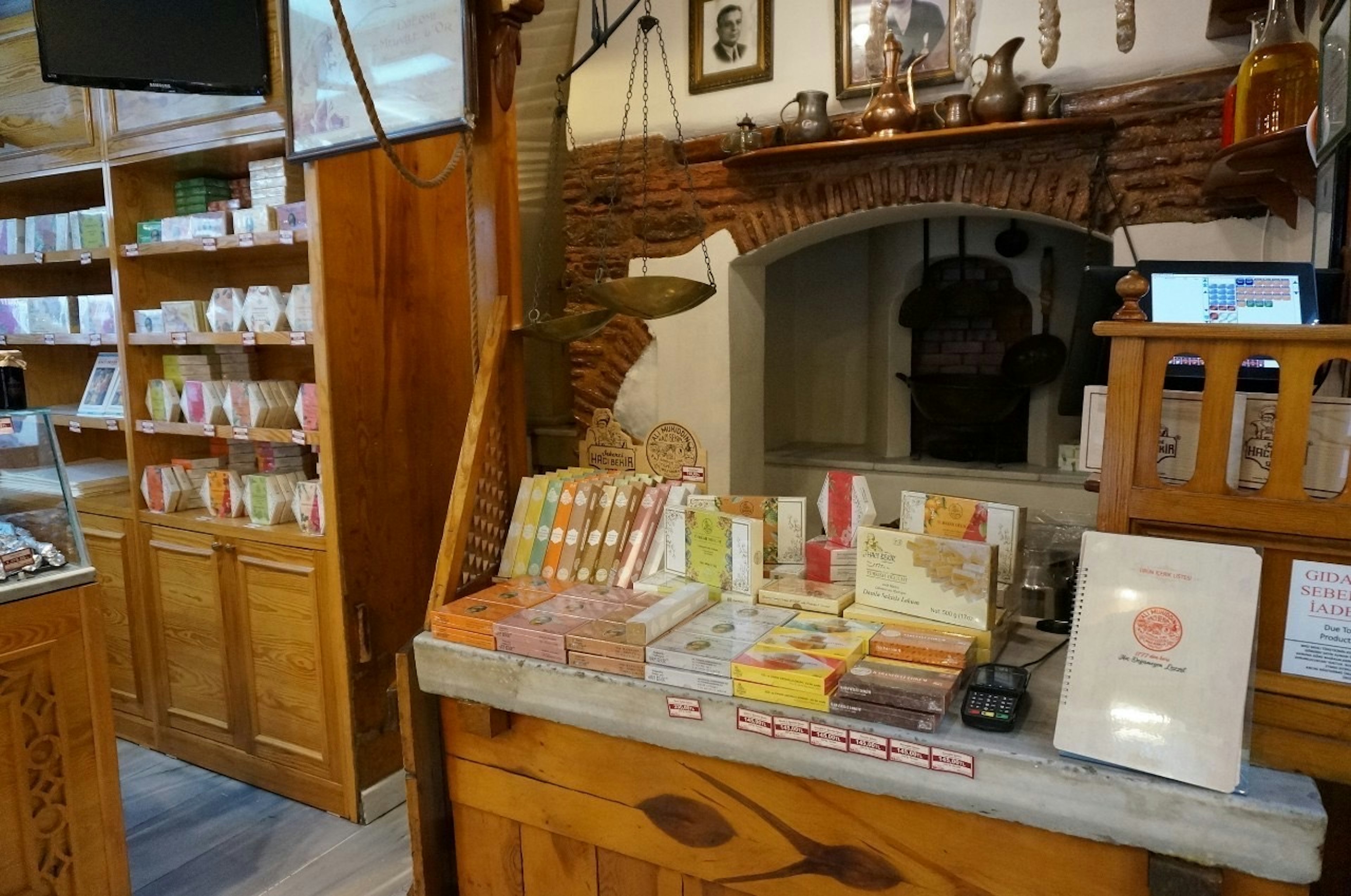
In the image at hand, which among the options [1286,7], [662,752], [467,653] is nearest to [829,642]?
[662,752]

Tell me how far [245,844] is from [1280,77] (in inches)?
130

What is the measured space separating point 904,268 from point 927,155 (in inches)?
69.5

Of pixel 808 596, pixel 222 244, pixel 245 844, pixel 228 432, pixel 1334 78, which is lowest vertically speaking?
pixel 245 844

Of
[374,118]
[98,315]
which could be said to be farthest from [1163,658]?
[98,315]

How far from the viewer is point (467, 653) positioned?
5.65ft

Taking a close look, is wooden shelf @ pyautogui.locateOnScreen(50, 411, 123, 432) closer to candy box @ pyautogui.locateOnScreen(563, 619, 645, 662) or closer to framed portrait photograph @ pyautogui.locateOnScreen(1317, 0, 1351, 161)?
candy box @ pyautogui.locateOnScreen(563, 619, 645, 662)

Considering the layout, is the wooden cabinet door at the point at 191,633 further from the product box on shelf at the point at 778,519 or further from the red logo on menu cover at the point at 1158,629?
the red logo on menu cover at the point at 1158,629

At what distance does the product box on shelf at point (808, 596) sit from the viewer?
1661 millimetres

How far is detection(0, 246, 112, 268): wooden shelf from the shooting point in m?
3.01

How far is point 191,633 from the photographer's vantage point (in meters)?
2.96

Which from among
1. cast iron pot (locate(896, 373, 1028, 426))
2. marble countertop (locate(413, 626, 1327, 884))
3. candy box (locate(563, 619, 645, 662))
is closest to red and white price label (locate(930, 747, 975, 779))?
marble countertop (locate(413, 626, 1327, 884))

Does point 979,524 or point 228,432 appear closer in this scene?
point 979,524

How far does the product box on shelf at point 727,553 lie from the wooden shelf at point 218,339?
1.41 m

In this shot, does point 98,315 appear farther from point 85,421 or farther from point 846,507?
point 846,507
